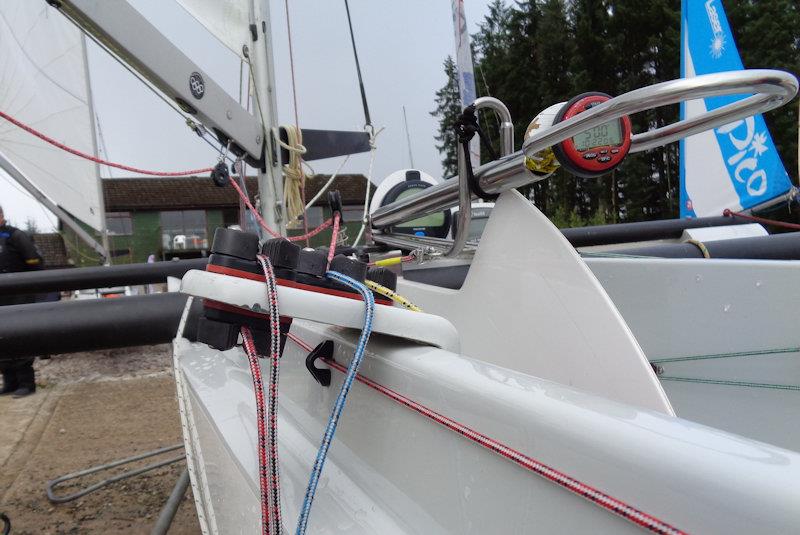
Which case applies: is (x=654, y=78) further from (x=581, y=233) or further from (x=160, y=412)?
(x=160, y=412)

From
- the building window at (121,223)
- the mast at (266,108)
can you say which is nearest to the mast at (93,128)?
the mast at (266,108)

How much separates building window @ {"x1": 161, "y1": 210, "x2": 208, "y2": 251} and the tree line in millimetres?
13905

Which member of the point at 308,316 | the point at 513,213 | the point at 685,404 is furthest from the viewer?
the point at 685,404

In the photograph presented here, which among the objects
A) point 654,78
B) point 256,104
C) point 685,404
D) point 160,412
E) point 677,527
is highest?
point 654,78

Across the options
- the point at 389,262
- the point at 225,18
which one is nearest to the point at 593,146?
the point at 389,262

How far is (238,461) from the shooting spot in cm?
111

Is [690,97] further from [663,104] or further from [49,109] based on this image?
[49,109]

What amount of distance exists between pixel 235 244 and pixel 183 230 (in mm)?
29657

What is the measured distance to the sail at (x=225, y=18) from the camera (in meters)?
3.10

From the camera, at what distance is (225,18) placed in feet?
10.5

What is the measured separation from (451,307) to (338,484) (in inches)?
21.8

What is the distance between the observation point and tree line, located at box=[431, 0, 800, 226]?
66.5ft

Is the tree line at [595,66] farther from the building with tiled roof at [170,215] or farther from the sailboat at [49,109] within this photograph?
the sailboat at [49,109]

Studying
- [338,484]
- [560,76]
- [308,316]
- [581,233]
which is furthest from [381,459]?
[560,76]
